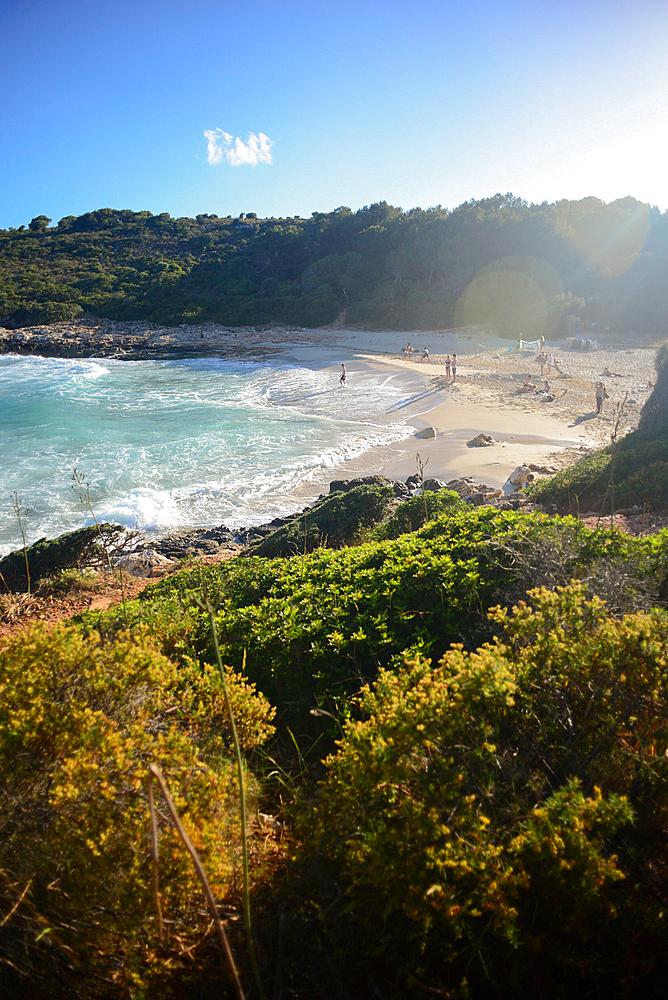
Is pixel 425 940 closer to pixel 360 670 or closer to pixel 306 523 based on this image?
pixel 360 670

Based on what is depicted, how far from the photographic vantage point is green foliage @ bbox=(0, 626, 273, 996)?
6.21 ft

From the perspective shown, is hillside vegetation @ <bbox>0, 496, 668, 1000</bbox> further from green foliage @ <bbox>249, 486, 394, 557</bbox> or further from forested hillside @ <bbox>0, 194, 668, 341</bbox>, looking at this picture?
forested hillside @ <bbox>0, 194, 668, 341</bbox>

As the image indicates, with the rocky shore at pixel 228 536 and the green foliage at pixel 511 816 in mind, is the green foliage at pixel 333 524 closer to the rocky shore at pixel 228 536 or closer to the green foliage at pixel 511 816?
the rocky shore at pixel 228 536

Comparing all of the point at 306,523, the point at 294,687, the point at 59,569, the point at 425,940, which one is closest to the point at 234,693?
the point at 294,687

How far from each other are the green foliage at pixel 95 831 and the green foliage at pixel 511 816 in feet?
1.92

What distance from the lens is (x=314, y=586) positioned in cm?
461

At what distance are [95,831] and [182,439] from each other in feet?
58.7

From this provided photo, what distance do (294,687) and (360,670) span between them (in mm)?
483

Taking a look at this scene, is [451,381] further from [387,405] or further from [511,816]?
[511,816]

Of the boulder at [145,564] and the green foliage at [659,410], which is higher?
the green foliage at [659,410]

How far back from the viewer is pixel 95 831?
6.32 feet

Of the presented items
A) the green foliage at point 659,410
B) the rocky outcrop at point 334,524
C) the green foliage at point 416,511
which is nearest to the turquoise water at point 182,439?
the rocky outcrop at point 334,524

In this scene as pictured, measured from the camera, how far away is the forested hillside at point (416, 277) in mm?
40781

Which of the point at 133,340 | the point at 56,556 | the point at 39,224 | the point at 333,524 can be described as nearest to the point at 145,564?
the point at 56,556
